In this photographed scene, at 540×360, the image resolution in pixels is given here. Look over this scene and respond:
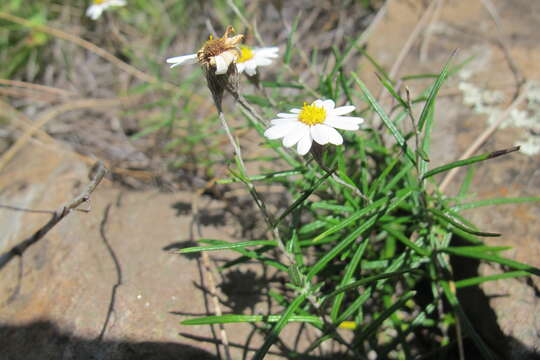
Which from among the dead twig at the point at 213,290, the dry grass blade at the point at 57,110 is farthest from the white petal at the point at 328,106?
the dry grass blade at the point at 57,110

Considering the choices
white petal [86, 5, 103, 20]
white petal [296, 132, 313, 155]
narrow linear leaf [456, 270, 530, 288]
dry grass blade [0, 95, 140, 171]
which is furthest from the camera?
dry grass blade [0, 95, 140, 171]

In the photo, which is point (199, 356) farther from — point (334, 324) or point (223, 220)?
point (223, 220)

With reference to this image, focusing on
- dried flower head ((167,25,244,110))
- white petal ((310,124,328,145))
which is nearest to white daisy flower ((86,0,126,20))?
dried flower head ((167,25,244,110))

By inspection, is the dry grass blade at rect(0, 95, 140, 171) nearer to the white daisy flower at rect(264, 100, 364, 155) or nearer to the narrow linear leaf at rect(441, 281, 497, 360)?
the white daisy flower at rect(264, 100, 364, 155)

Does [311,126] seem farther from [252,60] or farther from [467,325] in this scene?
[467,325]

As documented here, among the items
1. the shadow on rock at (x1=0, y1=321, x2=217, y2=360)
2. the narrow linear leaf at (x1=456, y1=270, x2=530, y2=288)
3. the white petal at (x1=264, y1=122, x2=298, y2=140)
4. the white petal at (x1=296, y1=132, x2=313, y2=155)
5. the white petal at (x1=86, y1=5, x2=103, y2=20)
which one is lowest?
the shadow on rock at (x1=0, y1=321, x2=217, y2=360)

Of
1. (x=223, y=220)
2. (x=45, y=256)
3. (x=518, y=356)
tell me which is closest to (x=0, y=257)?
(x=45, y=256)

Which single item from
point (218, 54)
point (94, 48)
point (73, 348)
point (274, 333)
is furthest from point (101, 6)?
point (274, 333)
